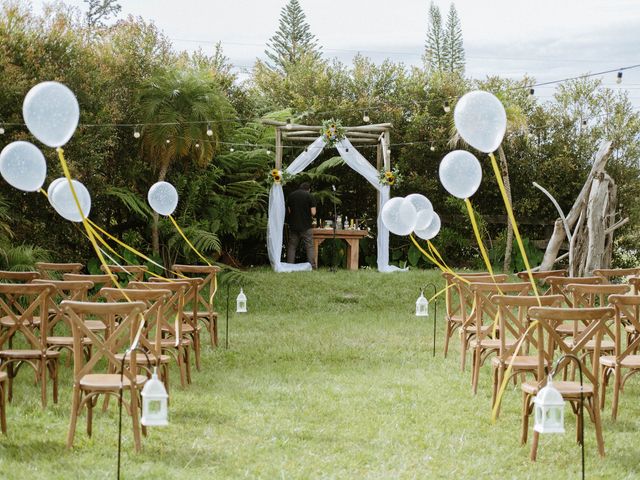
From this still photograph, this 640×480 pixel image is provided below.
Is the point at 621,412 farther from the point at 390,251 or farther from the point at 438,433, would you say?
the point at 390,251

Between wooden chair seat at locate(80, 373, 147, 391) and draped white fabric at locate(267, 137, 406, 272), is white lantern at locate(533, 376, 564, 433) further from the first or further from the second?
draped white fabric at locate(267, 137, 406, 272)

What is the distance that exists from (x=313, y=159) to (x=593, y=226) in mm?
5351

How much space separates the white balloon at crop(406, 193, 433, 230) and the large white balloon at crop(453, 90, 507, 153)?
3.64 meters

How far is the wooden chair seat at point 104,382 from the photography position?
5504mm

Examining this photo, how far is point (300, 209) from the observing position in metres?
16.2

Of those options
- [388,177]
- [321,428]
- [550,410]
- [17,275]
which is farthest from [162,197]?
[388,177]

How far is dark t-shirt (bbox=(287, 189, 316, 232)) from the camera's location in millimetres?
16234

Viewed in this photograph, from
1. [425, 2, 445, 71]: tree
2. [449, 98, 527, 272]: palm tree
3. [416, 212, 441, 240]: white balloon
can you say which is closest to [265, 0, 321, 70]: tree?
[425, 2, 445, 71]: tree

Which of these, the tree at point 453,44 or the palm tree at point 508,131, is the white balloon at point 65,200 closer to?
the palm tree at point 508,131

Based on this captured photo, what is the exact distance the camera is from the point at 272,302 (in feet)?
45.9

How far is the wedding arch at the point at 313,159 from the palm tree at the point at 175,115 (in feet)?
4.62

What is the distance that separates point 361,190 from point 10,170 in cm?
1224

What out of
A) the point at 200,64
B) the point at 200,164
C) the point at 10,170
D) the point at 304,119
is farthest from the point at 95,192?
the point at 10,170

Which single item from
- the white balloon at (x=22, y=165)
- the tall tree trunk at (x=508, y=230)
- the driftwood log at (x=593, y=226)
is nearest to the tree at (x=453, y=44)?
the tall tree trunk at (x=508, y=230)
